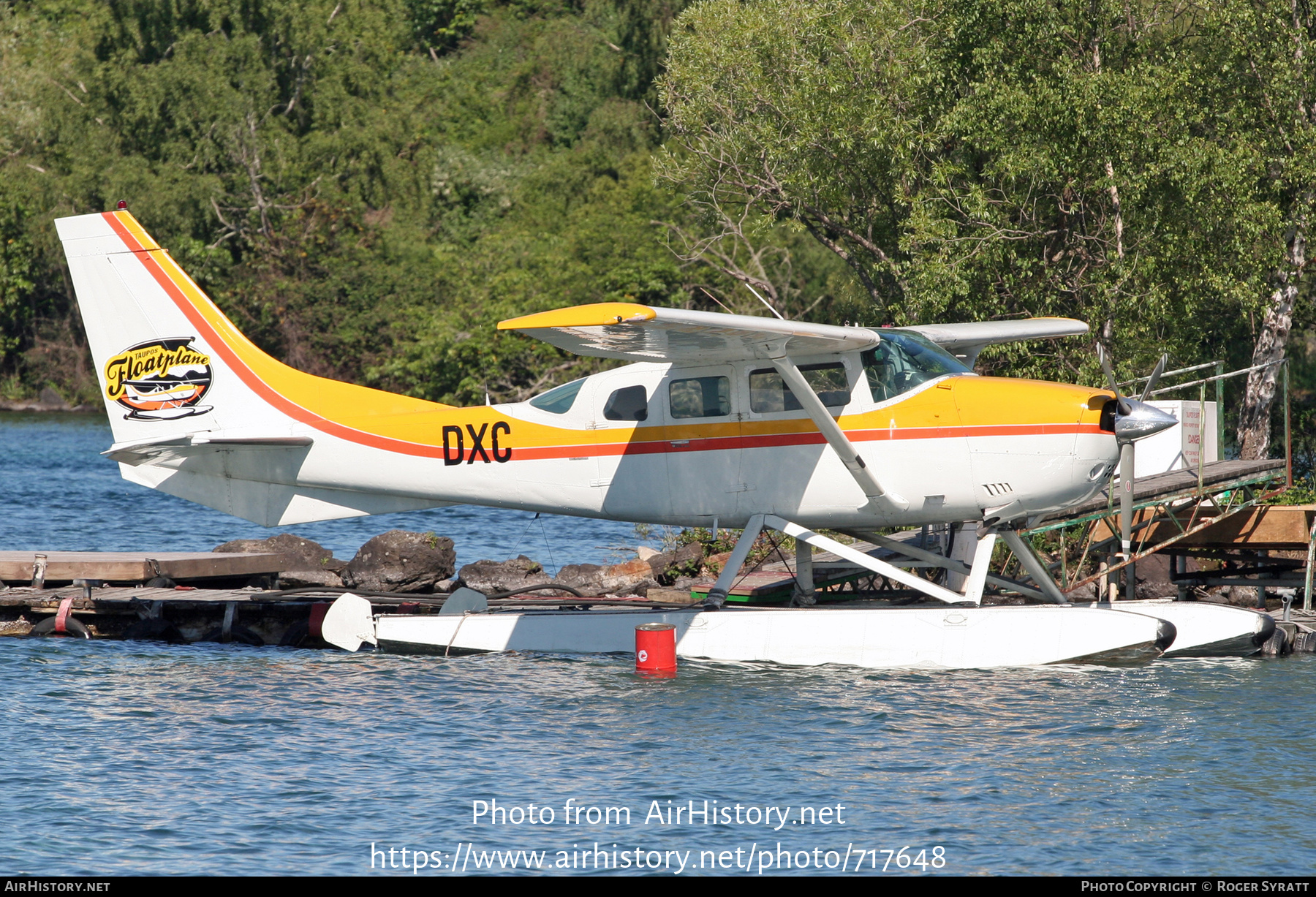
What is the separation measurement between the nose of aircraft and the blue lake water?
2.16m

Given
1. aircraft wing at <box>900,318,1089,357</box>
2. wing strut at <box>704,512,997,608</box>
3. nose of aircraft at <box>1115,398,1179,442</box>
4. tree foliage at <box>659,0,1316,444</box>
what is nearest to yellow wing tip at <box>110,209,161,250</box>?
wing strut at <box>704,512,997,608</box>

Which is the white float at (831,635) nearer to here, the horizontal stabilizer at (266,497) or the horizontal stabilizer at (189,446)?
the horizontal stabilizer at (266,497)

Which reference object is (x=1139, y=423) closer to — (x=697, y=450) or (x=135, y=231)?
(x=697, y=450)

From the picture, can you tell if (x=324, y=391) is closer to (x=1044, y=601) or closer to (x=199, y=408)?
(x=199, y=408)

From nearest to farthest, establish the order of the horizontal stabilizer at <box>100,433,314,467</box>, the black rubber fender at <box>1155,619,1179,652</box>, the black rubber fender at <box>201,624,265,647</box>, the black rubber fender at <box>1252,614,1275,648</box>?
the black rubber fender at <box>1155,619,1179,652</box>
the black rubber fender at <box>1252,614,1275,648</box>
the horizontal stabilizer at <box>100,433,314,467</box>
the black rubber fender at <box>201,624,265,647</box>

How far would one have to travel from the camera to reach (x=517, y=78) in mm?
61469

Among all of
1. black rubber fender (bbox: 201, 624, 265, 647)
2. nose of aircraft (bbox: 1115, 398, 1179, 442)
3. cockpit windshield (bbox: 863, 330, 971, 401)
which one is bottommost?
black rubber fender (bbox: 201, 624, 265, 647)

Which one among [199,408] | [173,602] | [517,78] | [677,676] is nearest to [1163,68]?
[677,676]

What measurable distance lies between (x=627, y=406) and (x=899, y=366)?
8.34 ft

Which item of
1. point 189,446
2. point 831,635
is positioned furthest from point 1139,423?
point 189,446

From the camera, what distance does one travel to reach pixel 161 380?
1369 centimetres

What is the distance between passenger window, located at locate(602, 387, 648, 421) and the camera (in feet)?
41.9

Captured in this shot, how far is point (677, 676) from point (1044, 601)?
3.89 metres

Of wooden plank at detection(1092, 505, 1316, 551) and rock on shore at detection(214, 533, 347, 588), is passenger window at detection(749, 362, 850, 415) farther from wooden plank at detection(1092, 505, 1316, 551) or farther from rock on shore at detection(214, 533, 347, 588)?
rock on shore at detection(214, 533, 347, 588)
